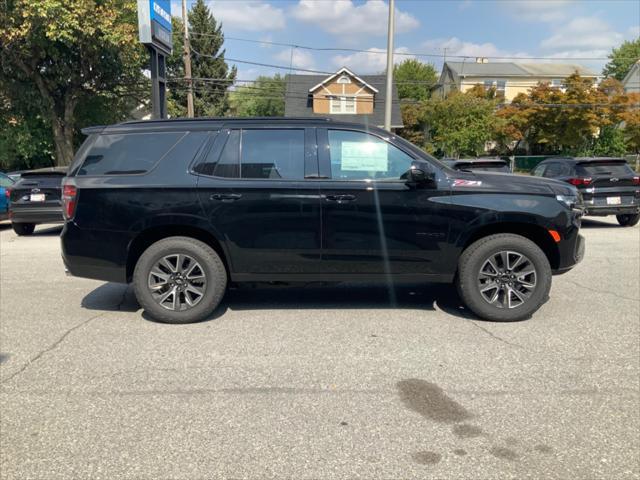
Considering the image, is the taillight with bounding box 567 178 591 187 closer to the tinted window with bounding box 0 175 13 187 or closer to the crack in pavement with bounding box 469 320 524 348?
the crack in pavement with bounding box 469 320 524 348

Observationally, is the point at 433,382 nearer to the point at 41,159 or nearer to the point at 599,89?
the point at 41,159

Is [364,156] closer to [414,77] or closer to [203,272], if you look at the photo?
[203,272]

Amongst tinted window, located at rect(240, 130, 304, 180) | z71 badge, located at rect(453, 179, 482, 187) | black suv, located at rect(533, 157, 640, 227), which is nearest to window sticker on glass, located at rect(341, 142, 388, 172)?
tinted window, located at rect(240, 130, 304, 180)

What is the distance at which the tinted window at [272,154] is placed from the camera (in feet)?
16.3

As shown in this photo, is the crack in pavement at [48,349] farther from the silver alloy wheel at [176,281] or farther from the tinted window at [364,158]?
the tinted window at [364,158]

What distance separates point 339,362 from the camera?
4.05 metres

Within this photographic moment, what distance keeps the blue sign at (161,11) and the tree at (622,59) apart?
81.3 meters

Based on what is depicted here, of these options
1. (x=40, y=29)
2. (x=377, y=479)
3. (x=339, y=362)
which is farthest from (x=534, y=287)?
(x=40, y=29)

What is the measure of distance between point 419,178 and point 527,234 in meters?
1.38

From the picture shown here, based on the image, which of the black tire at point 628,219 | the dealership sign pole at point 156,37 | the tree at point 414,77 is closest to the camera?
the dealership sign pole at point 156,37

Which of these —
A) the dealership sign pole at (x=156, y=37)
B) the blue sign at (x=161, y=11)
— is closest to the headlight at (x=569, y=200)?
the dealership sign pole at (x=156, y=37)

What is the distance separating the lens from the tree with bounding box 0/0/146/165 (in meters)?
21.2

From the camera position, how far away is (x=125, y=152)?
5035 millimetres

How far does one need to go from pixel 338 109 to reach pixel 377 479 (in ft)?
142
